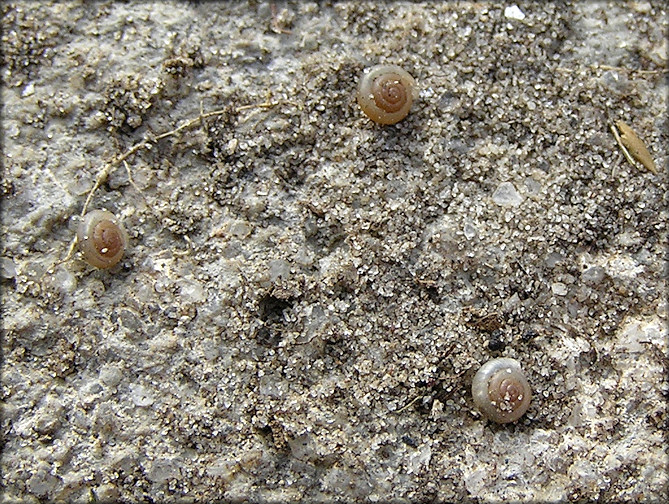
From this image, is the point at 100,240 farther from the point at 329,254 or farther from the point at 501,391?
the point at 501,391

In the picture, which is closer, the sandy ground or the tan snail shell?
the sandy ground

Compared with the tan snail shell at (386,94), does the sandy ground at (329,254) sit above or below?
below

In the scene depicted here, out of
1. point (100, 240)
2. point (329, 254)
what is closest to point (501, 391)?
point (329, 254)

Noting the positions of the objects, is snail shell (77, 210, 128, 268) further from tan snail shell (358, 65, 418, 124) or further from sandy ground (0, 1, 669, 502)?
tan snail shell (358, 65, 418, 124)

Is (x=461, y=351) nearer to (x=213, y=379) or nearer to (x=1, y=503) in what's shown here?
(x=213, y=379)

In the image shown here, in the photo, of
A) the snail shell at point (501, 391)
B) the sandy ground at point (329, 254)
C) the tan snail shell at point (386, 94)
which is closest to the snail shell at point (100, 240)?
the sandy ground at point (329, 254)

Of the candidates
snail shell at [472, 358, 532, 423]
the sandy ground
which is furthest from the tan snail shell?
snail shell at [472, 358, 532, 423]

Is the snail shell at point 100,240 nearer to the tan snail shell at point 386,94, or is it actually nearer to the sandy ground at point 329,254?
the sandy ground at point 329,254
